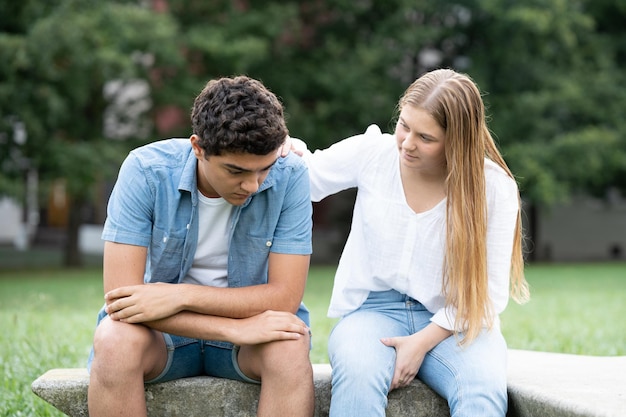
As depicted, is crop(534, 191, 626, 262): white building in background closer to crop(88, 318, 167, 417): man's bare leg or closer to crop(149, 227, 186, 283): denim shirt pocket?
crop(149, 227, 186, 283): denim shirt pocket

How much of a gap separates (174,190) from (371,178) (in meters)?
0.83

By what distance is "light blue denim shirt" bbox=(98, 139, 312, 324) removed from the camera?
3082mm

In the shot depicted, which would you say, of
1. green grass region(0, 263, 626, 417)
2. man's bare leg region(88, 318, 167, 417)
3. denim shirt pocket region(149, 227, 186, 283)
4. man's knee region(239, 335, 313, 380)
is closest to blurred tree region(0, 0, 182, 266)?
green grass region(0, 263, 626, 417)

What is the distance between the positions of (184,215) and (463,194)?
1.05 metres

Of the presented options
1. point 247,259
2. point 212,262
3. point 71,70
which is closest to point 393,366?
point 247,259

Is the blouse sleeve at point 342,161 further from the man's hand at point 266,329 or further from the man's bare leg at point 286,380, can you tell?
the man's bare leg at point 286,380

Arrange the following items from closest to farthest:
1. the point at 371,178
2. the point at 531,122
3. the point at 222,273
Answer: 1. the point at 222,273
2. the point at 371,178
3. the point at 531,122

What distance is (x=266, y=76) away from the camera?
18.8m

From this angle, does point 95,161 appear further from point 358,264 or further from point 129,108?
point 358,264

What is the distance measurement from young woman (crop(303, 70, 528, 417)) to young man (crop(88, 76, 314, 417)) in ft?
0.81

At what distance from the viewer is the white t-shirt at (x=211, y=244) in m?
3.19

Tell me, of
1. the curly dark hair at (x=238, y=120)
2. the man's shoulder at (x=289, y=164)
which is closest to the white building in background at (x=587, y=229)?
the man's shoulder at (x=289, y=164)

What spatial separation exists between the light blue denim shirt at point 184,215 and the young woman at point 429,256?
13.6 inches

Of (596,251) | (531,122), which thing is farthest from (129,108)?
(596,251)
